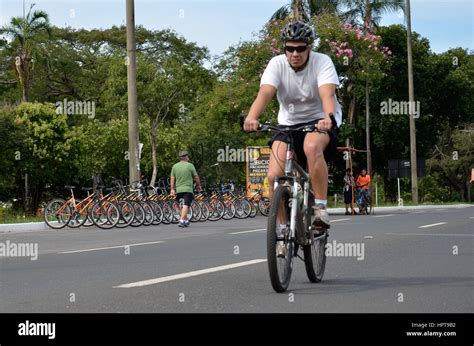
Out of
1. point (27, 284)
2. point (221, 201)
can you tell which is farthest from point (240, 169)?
point (27, 284)

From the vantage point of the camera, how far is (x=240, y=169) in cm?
5741

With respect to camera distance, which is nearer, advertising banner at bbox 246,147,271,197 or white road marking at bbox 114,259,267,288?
white road marking at bbox 114,259,267,288

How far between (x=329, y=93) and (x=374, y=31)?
42.9m

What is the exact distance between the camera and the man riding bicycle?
285 inches

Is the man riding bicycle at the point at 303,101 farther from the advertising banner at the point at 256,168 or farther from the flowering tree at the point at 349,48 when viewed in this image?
the flowering tree at the point at 349,48

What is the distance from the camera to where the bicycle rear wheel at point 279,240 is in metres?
6.74

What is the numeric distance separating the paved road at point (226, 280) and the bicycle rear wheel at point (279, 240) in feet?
0.44

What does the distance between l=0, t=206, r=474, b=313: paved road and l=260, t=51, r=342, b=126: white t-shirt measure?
146cm

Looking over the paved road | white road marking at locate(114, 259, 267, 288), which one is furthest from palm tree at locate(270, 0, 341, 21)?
white road marking at locate(114, 259, 267, 288)

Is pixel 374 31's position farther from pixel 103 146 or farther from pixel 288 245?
pixel 288 245

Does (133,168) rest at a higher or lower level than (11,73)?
lower

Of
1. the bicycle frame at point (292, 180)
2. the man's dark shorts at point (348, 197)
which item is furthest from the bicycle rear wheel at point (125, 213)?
the bicycle frame at point (292, 180)

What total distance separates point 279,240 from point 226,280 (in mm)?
1479

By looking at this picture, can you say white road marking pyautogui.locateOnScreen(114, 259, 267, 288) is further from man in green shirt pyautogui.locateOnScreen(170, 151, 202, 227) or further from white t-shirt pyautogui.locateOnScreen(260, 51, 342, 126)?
man in green shirt pyautogui.locateOnScreen(170, 151, 202, 227)
